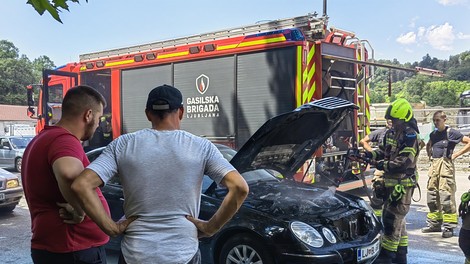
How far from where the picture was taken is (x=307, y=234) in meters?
3.52

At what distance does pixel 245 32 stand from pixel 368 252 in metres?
4.61

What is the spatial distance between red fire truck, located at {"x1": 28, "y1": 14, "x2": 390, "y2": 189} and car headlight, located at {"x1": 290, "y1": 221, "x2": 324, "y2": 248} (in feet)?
7.35

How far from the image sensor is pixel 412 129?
4672mm

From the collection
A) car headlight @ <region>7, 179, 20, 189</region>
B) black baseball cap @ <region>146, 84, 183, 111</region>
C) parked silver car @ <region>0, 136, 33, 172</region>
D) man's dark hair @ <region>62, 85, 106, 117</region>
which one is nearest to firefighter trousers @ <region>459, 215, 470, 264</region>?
black baseball cap @ <region>146, 84, 183, 111</region>

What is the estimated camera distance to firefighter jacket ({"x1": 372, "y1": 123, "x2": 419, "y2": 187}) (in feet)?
15.1

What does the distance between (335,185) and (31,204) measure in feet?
11.8

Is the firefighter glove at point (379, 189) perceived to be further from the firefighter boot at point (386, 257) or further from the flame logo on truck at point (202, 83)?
the flame logo on truck at point (202, 83)

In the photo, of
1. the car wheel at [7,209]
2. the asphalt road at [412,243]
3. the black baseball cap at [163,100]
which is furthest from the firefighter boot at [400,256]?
the car wheel at [7,209]

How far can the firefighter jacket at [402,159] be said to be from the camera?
459cm

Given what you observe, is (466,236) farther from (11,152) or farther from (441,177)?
(11,152)

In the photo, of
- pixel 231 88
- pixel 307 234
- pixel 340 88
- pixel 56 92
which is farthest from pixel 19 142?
pixel 307 234

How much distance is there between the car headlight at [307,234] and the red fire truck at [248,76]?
2.24 m

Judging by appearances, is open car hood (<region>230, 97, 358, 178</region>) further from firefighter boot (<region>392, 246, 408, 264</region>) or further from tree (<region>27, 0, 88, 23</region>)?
tree (<region>27, 0, 88, 23</region>)

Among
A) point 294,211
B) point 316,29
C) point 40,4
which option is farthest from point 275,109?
point 40,4
